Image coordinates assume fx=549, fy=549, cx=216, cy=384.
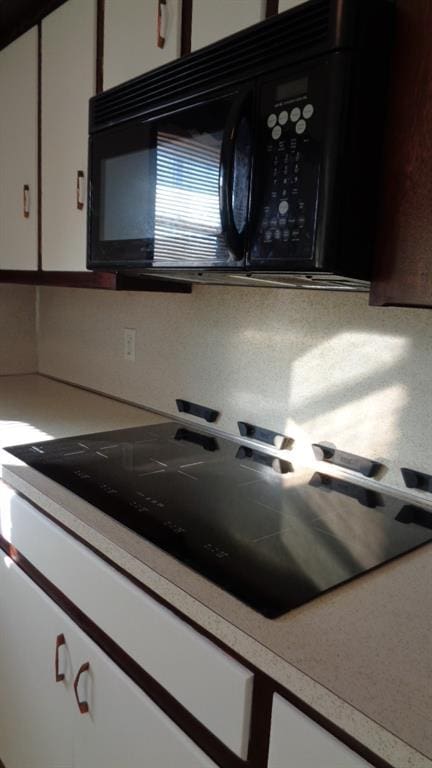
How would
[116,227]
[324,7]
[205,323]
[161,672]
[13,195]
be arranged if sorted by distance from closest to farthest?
[324,7]
[161,672]
[116,227]
[205,323]
[13,195]

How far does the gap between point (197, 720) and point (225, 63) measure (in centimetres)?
104

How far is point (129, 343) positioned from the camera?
76.4 inches

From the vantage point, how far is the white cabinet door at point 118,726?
0.85 metres

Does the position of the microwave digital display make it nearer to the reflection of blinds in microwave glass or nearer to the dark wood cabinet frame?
the reflection of blinds in microwave glass

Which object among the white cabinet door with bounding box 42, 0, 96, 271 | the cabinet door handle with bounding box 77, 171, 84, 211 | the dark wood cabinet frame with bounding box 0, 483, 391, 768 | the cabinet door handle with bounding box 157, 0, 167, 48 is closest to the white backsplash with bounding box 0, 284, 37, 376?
the white cabinet door with bounding box 42, 0, 96, 271

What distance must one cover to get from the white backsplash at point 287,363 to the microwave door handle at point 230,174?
432 millimetres

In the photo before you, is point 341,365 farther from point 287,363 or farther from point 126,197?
point 126,197

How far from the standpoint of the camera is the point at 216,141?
946 millimetres

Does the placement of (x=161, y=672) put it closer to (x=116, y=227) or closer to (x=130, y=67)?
(x=116, y=227)

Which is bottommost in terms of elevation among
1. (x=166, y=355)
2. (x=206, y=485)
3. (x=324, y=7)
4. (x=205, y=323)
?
(x=206, y=485)

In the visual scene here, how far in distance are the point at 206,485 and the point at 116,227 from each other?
1.98 ft

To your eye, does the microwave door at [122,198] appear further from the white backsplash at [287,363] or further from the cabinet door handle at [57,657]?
the cabinet door handle at [57,657]

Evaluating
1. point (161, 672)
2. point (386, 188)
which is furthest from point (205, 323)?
point (161, 672)

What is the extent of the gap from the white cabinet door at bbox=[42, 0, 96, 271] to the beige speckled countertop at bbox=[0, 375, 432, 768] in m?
0.94
